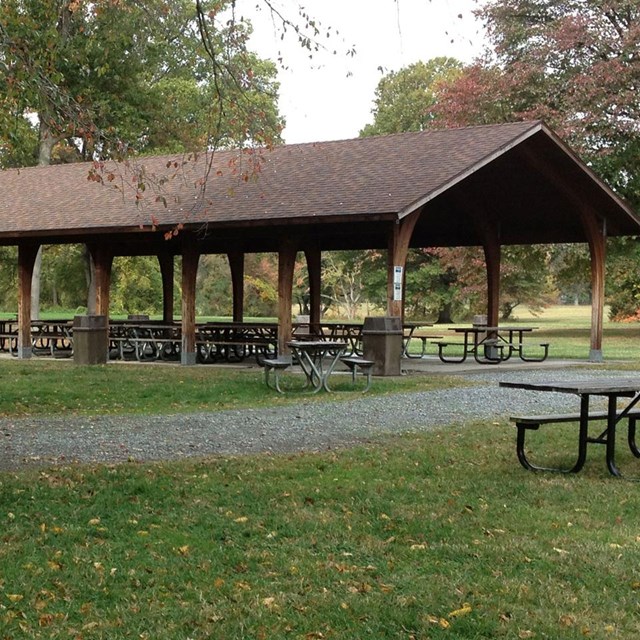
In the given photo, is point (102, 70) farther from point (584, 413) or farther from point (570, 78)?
point (570, 78)

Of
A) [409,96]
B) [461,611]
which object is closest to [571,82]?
[409,96]

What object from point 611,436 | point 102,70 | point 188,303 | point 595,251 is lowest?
point 611,436

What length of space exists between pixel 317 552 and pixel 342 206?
10.4m

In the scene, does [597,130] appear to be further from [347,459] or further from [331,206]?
[347,459]

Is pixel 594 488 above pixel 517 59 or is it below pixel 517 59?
below

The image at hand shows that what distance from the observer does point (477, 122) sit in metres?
30.7

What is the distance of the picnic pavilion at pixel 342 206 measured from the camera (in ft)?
51.1

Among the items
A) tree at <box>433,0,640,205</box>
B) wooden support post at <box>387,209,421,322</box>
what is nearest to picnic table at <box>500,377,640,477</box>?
wooden support post at <box>387,209,421,322</box>

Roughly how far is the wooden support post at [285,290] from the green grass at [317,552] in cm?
928

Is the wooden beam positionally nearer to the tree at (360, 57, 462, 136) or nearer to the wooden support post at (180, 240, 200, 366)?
the wooden support post at (180, 240, 200, 366)

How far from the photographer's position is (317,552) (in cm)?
508

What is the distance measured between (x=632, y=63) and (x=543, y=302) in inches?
1116

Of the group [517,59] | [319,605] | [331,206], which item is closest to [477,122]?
[517,59]

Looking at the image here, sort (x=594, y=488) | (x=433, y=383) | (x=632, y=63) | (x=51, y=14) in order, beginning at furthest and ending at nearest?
(x=632, y=63) → (x=433, y=383) → (x=51, y=14) → (x=594, y=488)
